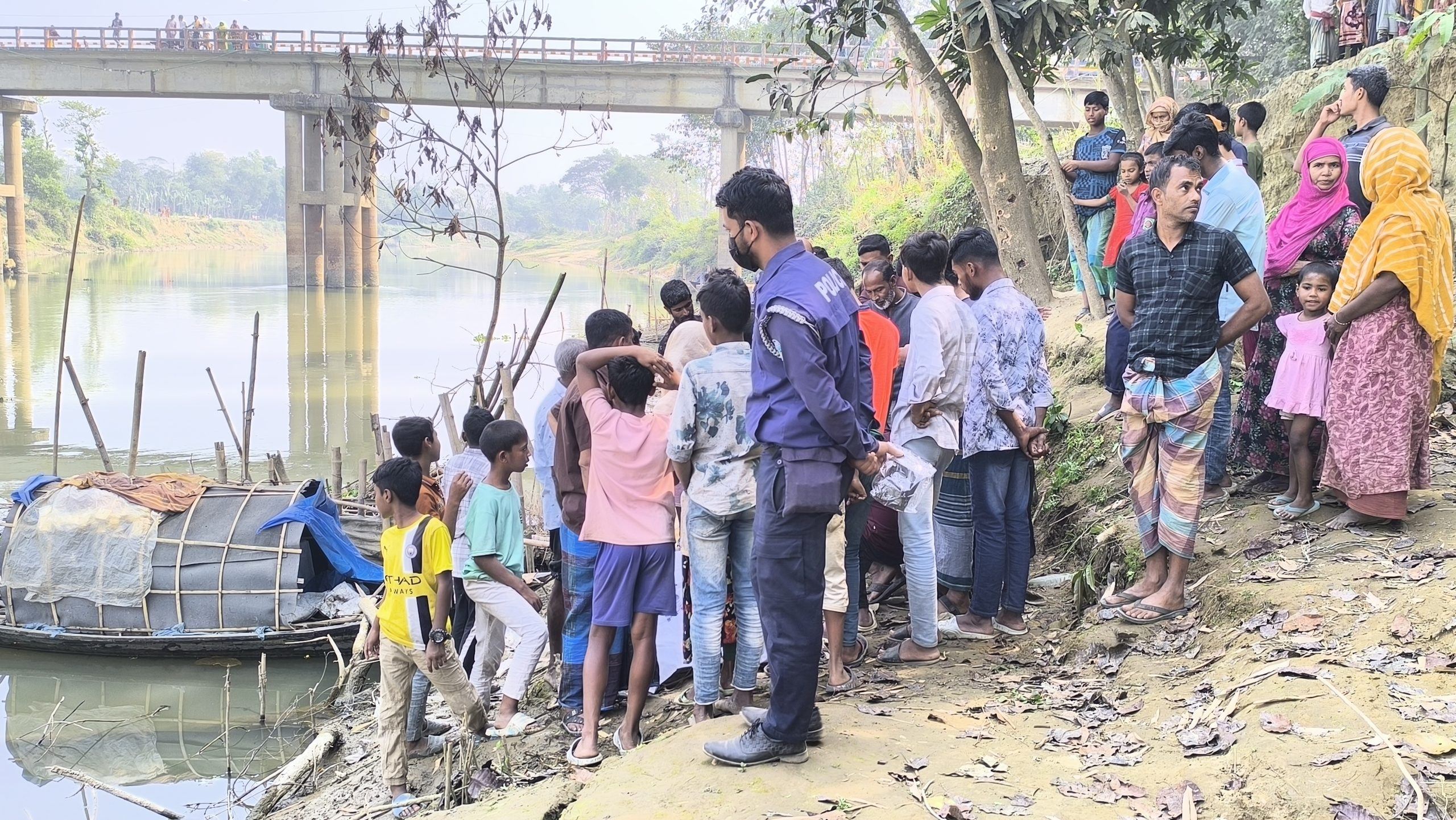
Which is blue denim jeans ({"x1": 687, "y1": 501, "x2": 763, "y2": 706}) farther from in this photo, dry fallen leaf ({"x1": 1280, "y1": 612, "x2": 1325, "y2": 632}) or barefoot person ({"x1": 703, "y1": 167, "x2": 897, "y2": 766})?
dry fallen leaf ({"x1": 1280, "y1": 612, "x2": 1325, "y2": 632})

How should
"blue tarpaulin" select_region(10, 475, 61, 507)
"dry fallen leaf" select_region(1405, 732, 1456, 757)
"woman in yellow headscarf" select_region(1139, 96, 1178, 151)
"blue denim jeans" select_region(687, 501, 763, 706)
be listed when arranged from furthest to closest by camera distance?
"blue tarpaulin" select_region(10, 475, 61, 507), "woman in yellow headscarf" select_region(1139, 96, 1178, 151), "blue denim jeans" select_region(687, 501, 763, 706), "dry fallen leaf" select_region(1405, 732, 1456, 757)

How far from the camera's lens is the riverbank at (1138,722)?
3.13 metres

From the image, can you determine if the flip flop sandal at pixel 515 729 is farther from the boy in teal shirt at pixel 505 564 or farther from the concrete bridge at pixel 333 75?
the concrete bridge at pixel 333 75

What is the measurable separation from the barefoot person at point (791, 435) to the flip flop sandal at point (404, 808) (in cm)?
168

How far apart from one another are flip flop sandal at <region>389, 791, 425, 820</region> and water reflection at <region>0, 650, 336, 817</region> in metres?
2.14

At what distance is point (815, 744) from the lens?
3.57 metres

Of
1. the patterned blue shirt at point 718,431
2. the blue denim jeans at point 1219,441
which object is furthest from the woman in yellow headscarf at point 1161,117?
the patterned blue shirt at point 718,431

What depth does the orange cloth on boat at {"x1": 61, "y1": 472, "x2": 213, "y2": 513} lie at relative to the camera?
823 centimetres

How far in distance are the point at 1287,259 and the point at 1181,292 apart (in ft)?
4.52

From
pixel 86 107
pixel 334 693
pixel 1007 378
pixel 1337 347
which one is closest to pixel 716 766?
pixel 1007 378

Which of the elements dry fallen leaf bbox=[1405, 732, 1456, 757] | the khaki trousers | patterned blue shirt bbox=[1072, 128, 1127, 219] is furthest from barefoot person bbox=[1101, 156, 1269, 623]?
patterned blue shirt bbox=[1072, 128, 1127, 219]

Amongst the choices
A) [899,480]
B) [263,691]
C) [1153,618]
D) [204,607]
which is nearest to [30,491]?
[204,607]

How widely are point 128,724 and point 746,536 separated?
570 cm

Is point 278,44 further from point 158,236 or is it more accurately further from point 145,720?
point 158,236
